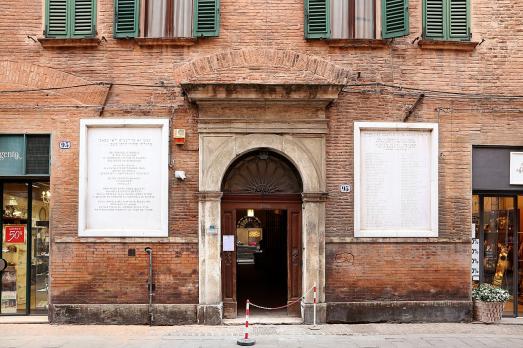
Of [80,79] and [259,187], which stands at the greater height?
[80,79]

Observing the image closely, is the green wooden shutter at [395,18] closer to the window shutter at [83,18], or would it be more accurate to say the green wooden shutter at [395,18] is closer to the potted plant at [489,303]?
the potted plant at [489,303]

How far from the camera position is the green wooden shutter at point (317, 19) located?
12.4 meters

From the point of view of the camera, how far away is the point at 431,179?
1250 cm

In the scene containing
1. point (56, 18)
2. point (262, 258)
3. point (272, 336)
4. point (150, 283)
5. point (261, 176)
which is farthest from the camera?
point (262, 258)

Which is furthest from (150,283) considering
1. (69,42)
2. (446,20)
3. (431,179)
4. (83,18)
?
(446,20)

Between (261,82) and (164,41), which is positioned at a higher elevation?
(164,41)

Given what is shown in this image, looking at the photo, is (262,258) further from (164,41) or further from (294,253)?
(164,41)

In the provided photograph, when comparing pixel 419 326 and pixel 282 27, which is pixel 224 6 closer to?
pixel 282 27

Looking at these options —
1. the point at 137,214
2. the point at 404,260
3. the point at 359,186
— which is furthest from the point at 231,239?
the point at 404,260

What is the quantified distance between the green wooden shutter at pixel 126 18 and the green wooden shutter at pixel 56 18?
112cm

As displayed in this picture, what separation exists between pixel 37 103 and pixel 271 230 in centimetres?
657

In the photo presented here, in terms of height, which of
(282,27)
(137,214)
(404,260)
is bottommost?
(404,260)

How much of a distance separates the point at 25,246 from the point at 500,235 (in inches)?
432

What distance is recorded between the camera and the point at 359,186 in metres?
12.4
